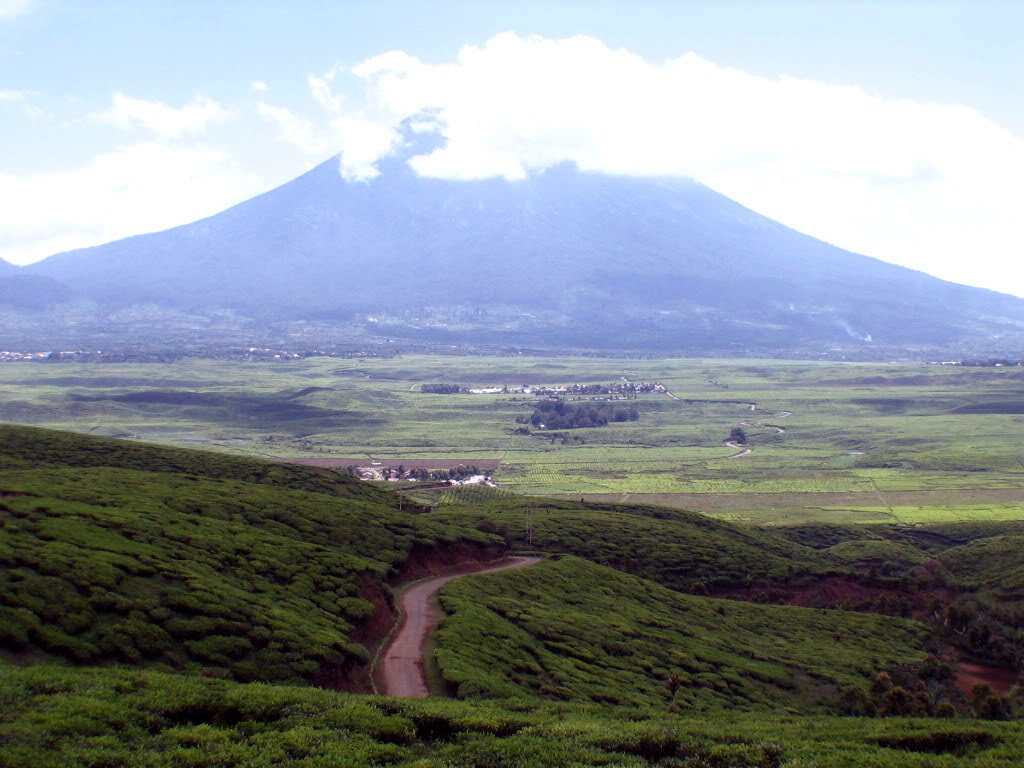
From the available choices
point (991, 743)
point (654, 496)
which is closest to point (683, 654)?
point (991, 743)

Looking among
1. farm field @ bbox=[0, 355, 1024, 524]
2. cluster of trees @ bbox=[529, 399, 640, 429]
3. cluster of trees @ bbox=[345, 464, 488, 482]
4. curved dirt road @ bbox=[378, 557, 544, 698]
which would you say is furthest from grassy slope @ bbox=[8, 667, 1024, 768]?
cluster of trees @ bbox=[529, 399, 640, 429]

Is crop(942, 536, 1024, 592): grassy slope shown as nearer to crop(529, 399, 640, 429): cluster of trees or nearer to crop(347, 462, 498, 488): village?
crop(347, 462, 498, 488): village

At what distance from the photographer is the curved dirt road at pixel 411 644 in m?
20.8

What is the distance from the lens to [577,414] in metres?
138

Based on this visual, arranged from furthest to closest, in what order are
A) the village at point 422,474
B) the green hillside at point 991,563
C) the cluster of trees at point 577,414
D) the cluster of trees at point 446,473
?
1. the cluster of trees at point 577,414
2. the cluster of trees at point 446,473
3. the village at point 422,474
4. the green hillside at point 991,563

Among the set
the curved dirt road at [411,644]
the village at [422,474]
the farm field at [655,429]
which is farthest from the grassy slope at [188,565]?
the farm field at [655,429]

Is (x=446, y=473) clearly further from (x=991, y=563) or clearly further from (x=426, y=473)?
(x=991, y=563)

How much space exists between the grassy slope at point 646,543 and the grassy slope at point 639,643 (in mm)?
4803

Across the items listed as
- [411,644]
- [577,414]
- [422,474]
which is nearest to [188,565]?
[411,644]

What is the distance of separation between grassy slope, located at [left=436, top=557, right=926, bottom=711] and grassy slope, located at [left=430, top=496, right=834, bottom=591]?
15.8 feet

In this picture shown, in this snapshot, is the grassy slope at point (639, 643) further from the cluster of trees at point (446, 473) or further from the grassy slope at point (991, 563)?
the cluster of trees at point (446, 473)

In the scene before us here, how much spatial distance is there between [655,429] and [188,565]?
361 ft

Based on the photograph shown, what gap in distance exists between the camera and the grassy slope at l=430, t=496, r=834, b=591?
43.5 meters

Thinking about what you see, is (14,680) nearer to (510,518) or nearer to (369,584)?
(369,584)
